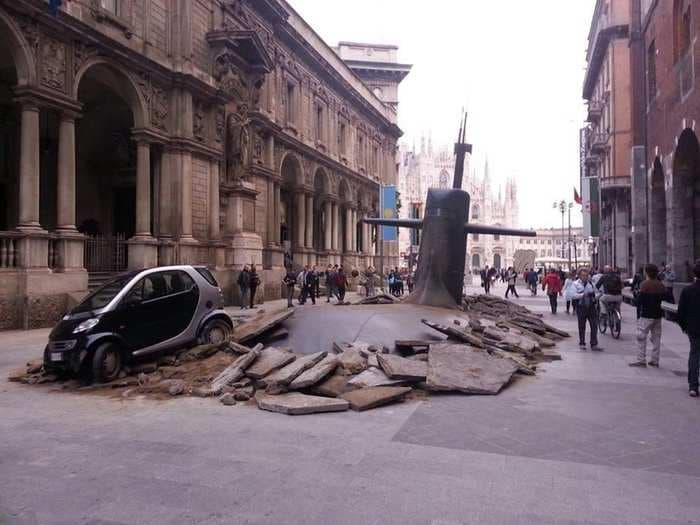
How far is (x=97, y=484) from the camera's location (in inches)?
170

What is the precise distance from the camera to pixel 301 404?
6449 millimetres

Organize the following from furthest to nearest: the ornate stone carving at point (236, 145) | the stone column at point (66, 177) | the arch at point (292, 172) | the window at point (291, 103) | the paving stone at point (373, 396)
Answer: the arch at point (292, 172), the window at point (291, 103), the ornate stone carving at point (236, 145), the stone column at point (66, 177), the paving stone at point (373, 396)

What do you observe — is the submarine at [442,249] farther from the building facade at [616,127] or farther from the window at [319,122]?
the building facade at [616,127]

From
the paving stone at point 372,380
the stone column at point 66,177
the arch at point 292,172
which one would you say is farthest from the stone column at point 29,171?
the arch at point 292,172

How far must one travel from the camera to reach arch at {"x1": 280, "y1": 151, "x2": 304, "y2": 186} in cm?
3094

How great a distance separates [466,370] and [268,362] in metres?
2.66

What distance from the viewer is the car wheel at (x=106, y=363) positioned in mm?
7867

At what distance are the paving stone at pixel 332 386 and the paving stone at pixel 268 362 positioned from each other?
2.48 feet

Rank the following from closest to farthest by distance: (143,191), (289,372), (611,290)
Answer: (289,372) → (611,290) → (143,191)

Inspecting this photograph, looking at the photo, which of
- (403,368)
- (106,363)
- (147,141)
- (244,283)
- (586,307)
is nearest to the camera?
(403,368)

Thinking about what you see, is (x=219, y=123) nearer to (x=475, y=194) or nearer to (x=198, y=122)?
(x=198, y=122)

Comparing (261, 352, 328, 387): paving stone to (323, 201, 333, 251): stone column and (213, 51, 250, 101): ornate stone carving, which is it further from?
(323, 201, 333, 251): stone column

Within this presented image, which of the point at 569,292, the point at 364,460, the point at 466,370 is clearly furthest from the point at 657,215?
the point at 364,460

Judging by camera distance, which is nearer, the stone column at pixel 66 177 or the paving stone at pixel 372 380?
the paving stone at pixel 372 380
